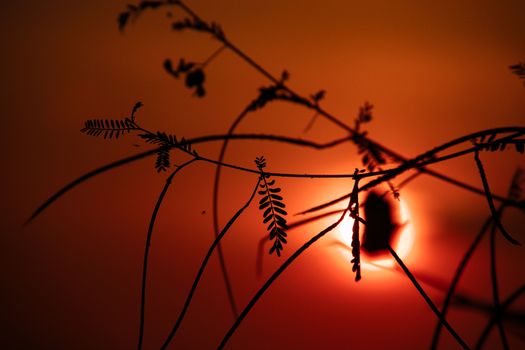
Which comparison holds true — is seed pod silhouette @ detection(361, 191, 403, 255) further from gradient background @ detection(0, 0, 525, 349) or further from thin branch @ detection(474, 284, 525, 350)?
thin branch @ detection(474, 284, 525, 350)

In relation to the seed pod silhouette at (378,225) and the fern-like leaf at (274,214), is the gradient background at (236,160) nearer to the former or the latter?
the seed pod silhouette at (378,225)

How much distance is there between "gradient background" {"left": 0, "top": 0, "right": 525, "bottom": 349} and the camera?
0.60m

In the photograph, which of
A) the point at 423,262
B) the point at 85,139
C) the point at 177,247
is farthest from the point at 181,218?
the point at 423,262

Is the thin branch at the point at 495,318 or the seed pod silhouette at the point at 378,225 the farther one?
the seed pod silhouette at the point at 378,225

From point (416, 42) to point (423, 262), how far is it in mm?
332

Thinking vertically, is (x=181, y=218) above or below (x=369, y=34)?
below

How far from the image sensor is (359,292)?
61cm

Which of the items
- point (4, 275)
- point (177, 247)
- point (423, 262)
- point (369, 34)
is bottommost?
point (4, 275)

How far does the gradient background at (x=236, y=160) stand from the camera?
60 cm

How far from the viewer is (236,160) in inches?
24.1

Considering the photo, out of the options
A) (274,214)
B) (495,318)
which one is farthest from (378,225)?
(274,214)

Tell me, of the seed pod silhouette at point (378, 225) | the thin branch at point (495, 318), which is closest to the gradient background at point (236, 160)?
the seed pod silhouette at point (378, 225)

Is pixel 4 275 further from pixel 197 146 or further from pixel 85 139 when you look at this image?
pixel 197 146

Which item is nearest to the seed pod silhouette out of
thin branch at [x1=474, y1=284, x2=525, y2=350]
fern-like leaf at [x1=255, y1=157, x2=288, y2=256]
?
thin branch at [x1=474, y1=284, x2=525, y2=350]
